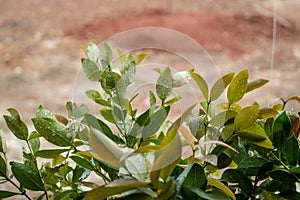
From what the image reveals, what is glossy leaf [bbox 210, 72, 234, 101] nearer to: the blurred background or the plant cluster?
the plant cluster

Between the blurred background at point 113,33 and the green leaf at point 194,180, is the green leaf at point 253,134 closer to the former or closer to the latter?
the green leaf at point 194,180

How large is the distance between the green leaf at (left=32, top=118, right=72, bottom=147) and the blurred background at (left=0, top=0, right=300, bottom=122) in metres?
1.47

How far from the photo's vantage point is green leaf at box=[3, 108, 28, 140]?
364 millimetres

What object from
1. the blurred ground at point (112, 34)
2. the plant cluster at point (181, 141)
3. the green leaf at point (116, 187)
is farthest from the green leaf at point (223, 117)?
the blurred ground at point (112, 34)

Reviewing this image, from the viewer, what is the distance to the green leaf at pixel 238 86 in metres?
0.36

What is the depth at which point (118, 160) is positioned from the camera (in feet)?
0.91

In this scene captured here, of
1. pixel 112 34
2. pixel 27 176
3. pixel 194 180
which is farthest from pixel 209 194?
pixel 112 34

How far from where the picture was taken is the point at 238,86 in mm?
369

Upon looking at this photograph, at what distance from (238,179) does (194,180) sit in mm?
57

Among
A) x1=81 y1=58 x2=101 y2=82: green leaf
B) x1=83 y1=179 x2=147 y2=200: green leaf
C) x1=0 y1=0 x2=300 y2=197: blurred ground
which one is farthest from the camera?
x1=0 y1=0 x2=300 y2=197: blurred ground

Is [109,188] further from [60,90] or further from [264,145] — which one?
[60,90]

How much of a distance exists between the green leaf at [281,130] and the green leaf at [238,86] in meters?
0.03

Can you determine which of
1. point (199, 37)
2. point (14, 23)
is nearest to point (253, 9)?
point (199, 37)

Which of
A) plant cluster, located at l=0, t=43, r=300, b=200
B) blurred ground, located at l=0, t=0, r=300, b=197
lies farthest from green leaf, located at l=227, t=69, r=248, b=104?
blurred ground, located at l=0, t=0, r=300, b=197
